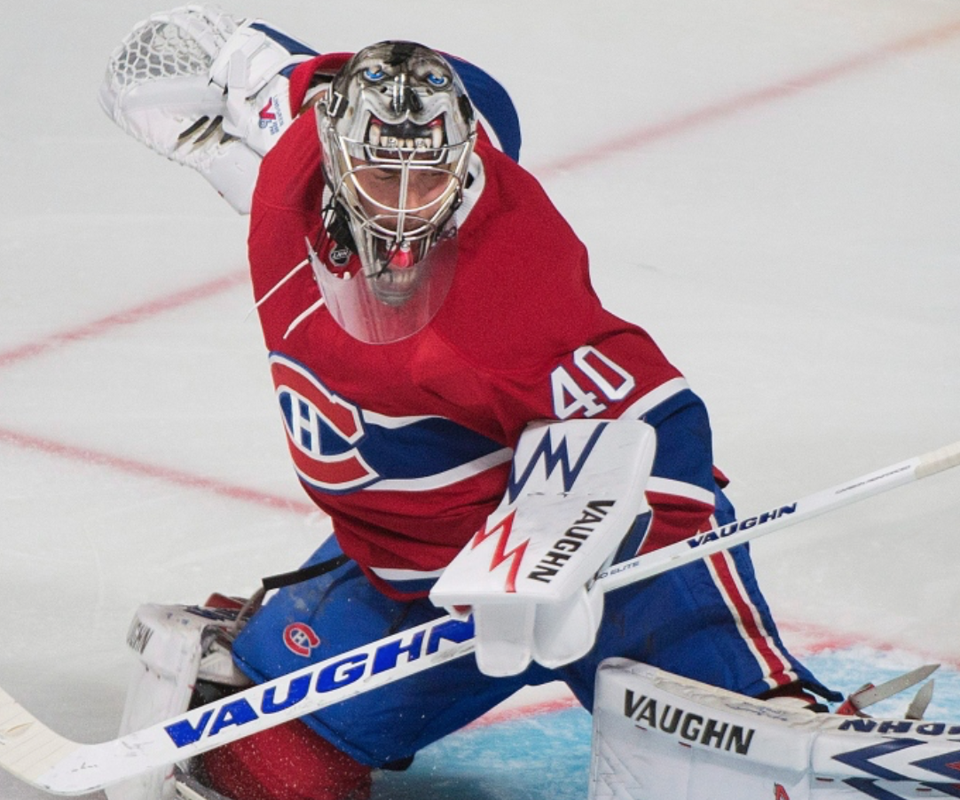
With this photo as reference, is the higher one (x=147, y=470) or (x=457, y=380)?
(x=457, y=380)

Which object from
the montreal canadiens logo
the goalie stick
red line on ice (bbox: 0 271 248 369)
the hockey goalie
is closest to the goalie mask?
the hockey goalie

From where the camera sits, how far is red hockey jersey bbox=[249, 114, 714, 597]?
203 cm

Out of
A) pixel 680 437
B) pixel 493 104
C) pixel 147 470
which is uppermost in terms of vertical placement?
pixel 493 104

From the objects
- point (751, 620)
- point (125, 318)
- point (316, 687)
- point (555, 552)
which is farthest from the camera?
point (125, 318)

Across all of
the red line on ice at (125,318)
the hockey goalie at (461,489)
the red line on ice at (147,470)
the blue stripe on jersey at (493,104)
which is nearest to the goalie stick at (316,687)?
the hockey goalie at (461,489)

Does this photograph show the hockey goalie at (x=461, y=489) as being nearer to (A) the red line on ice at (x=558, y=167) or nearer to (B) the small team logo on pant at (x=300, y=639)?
(B) the small team logo on pant at (x=300, y=639)

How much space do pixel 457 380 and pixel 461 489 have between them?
0.20 m

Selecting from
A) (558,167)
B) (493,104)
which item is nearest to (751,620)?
(493,104)

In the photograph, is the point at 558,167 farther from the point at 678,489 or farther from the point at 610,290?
the point at 678,489

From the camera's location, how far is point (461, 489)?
219 cm

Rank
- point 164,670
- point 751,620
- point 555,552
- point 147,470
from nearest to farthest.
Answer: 1. point 555,552
2. point 751,620
3. point 164,670
4. point 147,470

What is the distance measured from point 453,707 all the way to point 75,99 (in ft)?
8.61

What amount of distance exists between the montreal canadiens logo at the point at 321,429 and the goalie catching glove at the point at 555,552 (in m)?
0.27

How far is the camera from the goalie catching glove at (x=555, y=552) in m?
1.81
